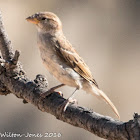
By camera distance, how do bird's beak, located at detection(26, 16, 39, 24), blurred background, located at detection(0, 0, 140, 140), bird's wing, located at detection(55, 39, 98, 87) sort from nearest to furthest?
bird's beak, located at detection(26, 16, 39, 24)
bird's wing, located at detection(55, 39, 98, 87)
blurred background, located at detection(0, 0, 140, 140)

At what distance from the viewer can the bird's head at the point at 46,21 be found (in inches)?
93.0

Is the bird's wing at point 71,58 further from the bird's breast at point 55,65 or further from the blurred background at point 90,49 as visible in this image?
the blurred background at point 90,49

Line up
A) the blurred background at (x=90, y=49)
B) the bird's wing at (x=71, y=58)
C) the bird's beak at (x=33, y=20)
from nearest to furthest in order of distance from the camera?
the bird's beak at (x=33, y=20)
the bird's wing at (x=71, y=58)
the blurred background at (x=90, y=49)

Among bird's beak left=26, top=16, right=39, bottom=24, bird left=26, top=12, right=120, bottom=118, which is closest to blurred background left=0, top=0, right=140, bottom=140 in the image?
bird left=26, top=12, right=120, bottom=118

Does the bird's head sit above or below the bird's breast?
above

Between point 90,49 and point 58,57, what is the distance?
234 cm

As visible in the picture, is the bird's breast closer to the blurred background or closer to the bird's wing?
the bird's wing

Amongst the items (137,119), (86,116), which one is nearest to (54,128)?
(86,116)

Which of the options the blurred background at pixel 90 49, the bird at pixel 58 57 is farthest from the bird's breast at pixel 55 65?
the blurred background at pixel 90 49

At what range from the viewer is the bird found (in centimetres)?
236

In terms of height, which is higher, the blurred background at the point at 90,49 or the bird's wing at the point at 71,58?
the blurred background at the point at 90,49

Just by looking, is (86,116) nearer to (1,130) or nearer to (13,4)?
(1,130)

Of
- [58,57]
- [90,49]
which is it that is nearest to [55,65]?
[58,57]

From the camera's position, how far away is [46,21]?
2406mm
